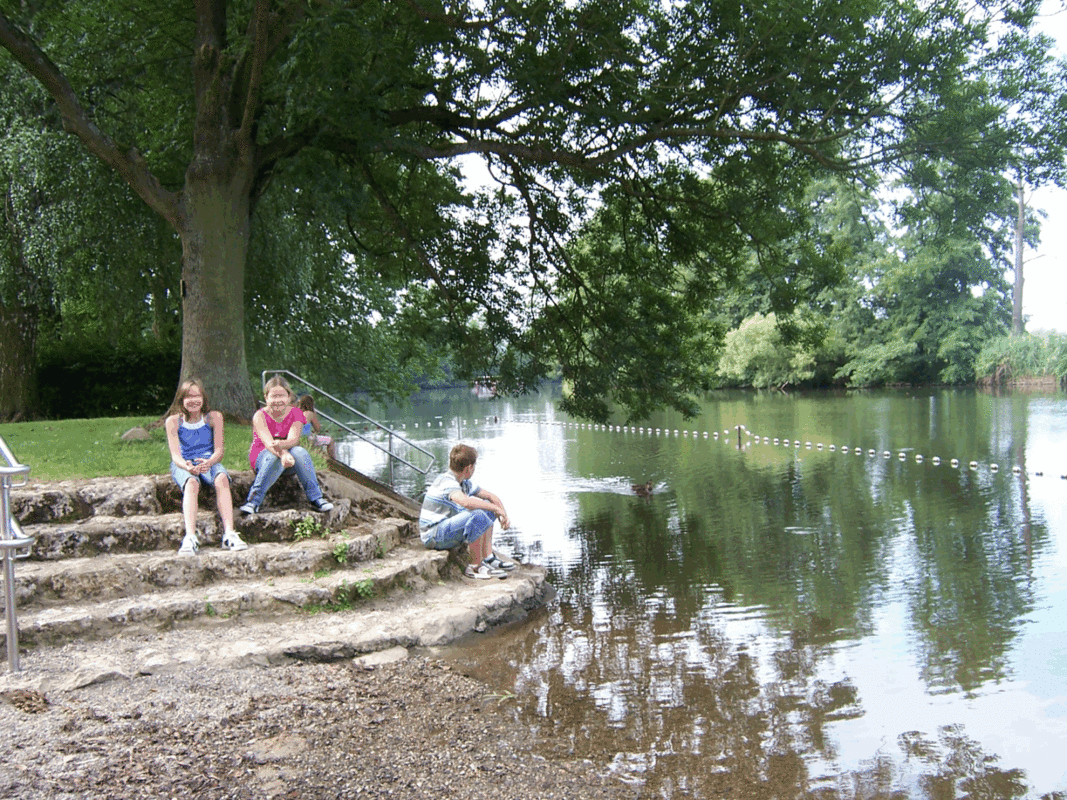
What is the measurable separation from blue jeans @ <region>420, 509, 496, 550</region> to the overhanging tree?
407cm

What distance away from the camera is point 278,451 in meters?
8.28

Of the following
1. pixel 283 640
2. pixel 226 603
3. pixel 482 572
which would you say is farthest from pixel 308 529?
pixel 283 640

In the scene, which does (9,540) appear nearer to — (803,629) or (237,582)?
(237,582)

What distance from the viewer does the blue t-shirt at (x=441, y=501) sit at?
28.1ft

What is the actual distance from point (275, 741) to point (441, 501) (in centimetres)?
378

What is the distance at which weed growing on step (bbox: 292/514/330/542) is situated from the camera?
8289 millimetres

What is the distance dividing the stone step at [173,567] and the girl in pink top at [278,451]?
430mm

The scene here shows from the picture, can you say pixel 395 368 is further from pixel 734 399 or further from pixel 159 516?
pixel 734 399

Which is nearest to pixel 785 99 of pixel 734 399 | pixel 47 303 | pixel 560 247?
pixel 560 247

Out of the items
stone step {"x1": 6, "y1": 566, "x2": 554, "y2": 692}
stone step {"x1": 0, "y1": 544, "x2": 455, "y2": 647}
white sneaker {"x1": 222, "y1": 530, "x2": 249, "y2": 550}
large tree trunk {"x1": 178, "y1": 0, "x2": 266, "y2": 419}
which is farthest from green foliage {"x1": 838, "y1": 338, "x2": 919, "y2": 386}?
white sneaker {"x1": 222, "y1": 530, "x2": 249, "y2": 550}

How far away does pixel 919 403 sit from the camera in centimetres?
3741

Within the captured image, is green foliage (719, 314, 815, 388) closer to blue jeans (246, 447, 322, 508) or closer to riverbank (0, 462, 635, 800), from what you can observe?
blue jeans (246, 447, 322, 508)

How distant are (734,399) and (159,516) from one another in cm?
4403

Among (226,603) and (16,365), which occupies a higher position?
(16,365)
